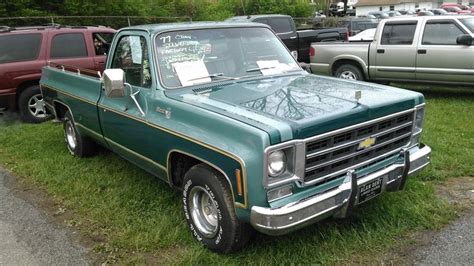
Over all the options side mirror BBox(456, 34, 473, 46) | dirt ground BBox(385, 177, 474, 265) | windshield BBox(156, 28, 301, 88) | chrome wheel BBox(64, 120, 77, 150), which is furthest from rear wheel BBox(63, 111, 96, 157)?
side mirror BBox(456, 34, 473, 46)

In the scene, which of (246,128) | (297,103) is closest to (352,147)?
(297,103)

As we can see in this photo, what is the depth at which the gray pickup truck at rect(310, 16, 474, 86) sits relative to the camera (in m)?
8.82

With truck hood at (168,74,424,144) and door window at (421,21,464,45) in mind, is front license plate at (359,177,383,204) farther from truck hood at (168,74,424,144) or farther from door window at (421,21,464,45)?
door window at (421,21,464,45)

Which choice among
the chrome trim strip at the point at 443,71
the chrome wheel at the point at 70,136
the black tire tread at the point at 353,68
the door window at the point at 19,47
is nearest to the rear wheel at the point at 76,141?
the chrome wheel at the point at 70,136

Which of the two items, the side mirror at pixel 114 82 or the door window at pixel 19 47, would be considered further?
the door window at pixel 19 47

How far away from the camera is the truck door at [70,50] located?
8947 millimetres

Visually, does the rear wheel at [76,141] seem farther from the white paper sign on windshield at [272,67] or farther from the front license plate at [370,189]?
the front license plate at [370,189]

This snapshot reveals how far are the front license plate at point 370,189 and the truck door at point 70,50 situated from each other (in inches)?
279

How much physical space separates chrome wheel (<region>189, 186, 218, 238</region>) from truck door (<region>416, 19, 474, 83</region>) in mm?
7016

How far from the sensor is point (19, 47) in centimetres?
866

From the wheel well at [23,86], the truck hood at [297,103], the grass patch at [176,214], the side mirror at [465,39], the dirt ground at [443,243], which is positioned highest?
the truck hood at [297,103]

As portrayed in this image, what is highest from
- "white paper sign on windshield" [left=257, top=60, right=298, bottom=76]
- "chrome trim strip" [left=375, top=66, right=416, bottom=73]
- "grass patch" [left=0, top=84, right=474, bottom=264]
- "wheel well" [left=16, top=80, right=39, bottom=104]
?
"white paper sign on windshield" [left=257, top=60, right=298, bottom=76]

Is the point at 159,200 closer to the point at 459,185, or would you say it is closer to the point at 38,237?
the point at 38,237

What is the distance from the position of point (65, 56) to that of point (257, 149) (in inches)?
285
